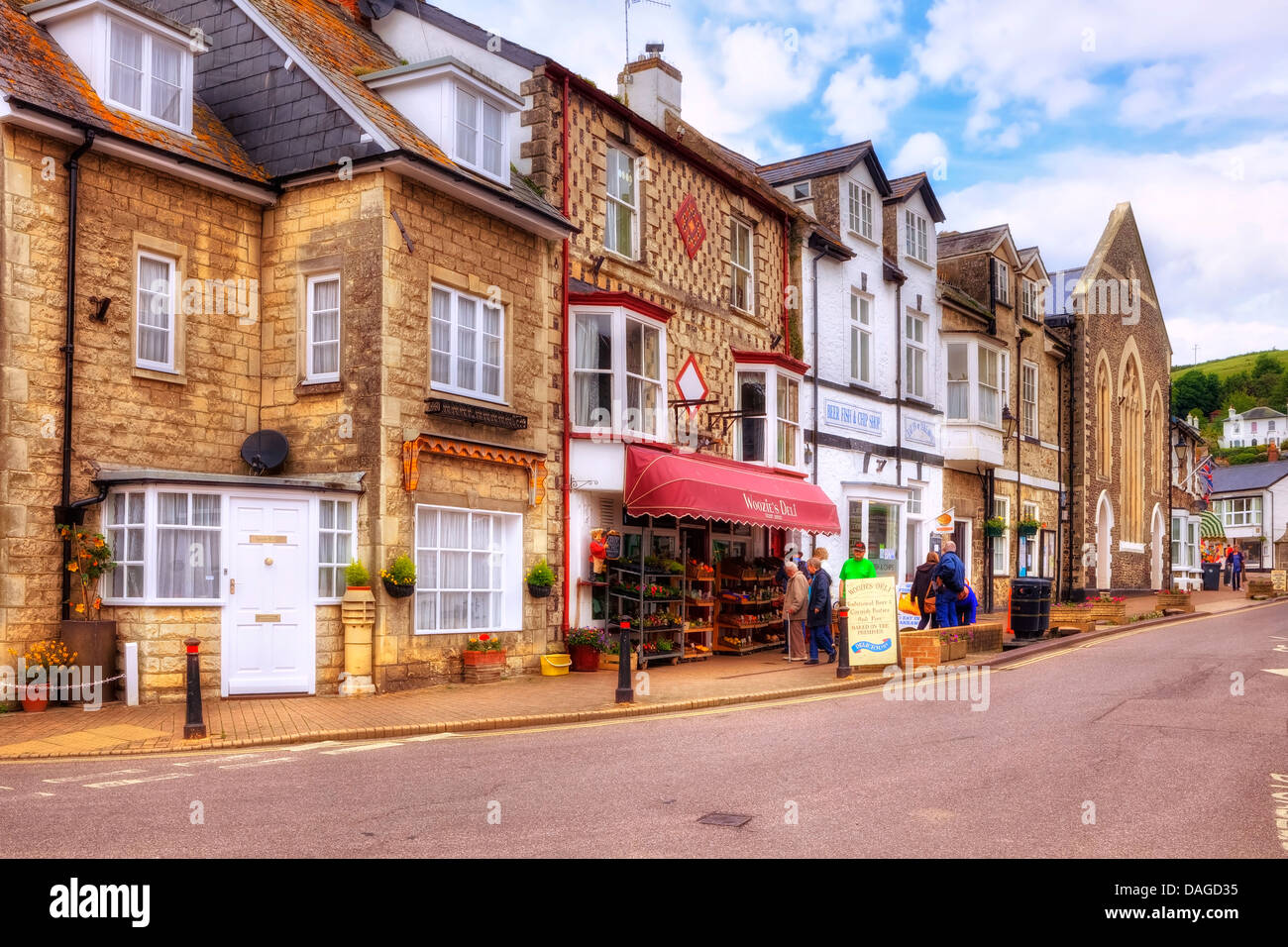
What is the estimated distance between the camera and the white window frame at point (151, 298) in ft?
49.3

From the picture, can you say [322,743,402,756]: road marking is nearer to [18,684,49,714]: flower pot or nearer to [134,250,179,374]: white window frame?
[18,684,49,714]: flower pot

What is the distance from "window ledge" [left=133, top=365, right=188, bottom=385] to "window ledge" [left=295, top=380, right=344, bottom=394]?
1474 millimetres

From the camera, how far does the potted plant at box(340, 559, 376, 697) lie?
593 inches

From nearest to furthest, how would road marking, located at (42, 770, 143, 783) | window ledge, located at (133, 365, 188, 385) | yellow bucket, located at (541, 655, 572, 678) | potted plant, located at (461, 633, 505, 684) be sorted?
road marking, located at (42, 770, 143, 783)
window ledge, located at (133, 365, 188, 385)
potted plant, located at (461, 633, 505, 684)
yellow bucket, located at (541, 655, 572, 678)

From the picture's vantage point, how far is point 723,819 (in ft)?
25.1

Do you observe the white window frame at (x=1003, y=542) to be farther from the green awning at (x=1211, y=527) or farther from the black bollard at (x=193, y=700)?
the green awning at (x=1211, y=527)

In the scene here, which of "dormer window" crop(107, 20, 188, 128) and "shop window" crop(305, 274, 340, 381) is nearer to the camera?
"dormer window" crop(107, 20, 188, 128)

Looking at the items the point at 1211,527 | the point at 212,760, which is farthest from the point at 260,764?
the point at 1211,527

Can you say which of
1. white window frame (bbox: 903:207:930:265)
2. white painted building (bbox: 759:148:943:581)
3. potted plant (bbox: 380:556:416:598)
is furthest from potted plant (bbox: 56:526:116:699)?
white window frame (bbox: 903:207:930:265)

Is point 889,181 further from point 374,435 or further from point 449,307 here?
point 374,435

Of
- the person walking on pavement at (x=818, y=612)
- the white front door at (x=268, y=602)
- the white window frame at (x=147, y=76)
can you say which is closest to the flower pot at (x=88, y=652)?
the white front door at (x=268, y=602)

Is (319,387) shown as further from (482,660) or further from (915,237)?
(915,237)

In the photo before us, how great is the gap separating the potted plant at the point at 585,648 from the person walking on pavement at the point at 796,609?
11.1 ft

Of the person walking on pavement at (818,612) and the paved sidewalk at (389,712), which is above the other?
the person walking on pavement at (818,612)
